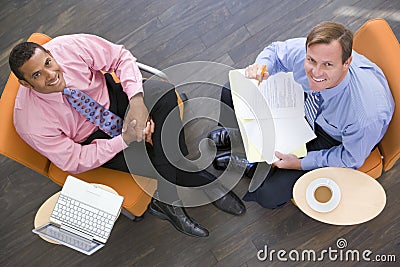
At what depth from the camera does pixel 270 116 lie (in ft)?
6.11

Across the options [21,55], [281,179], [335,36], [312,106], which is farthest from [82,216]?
[335,36]

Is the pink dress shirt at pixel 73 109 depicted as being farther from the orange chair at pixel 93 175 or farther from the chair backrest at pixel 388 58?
the chair backrest at pixel 388 58

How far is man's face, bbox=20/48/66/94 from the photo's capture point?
1684mm

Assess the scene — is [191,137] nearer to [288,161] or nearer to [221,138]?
[221,138]

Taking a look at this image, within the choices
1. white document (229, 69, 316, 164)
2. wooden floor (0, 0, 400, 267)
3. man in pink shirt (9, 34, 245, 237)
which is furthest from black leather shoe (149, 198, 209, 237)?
white document (229, 69, 316, 164)

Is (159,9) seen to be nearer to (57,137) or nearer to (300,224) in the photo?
(57,137)

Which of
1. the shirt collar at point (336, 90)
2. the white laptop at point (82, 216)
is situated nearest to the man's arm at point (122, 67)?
the white laptop at point (82, 216)

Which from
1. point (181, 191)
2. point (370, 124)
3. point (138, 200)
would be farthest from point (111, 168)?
point (370, 124)

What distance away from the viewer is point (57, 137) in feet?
6.13

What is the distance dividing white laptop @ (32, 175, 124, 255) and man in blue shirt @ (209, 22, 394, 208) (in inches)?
24.7

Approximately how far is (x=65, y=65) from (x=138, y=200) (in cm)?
59

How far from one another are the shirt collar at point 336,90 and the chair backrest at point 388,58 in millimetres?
176

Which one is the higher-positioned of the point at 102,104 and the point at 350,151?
the point at 102,104

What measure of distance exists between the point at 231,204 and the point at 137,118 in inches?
26.0
